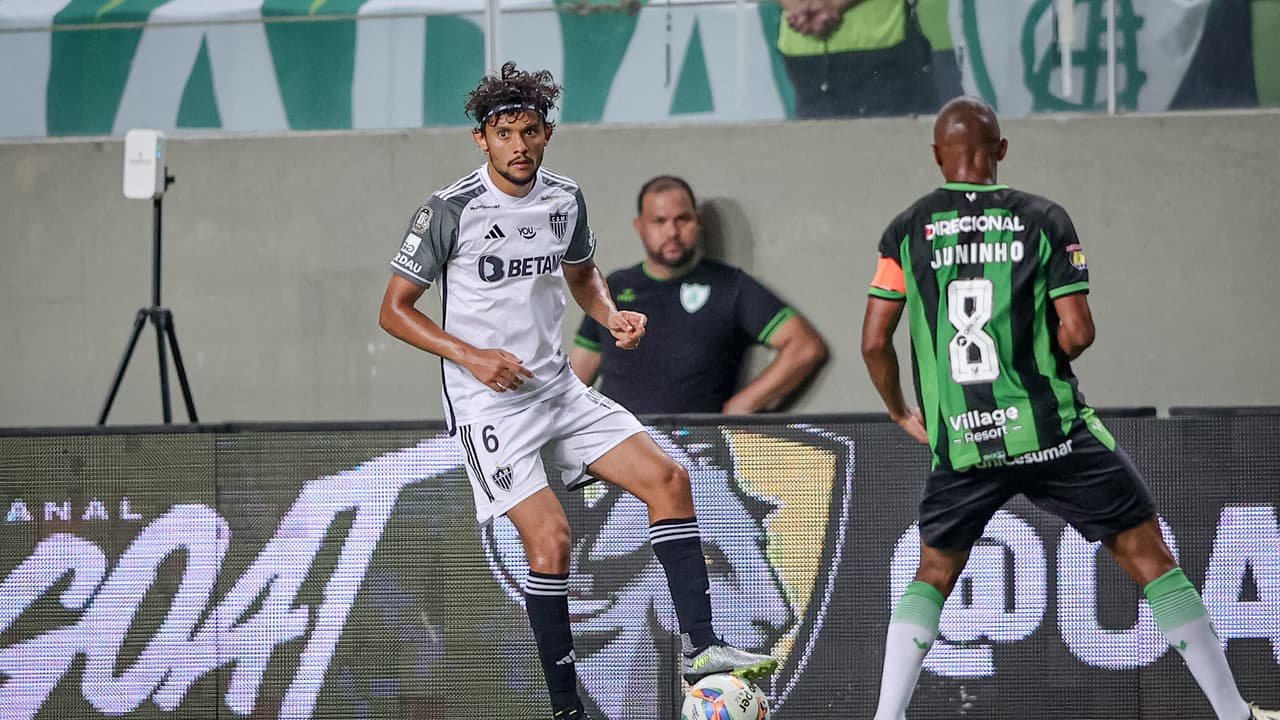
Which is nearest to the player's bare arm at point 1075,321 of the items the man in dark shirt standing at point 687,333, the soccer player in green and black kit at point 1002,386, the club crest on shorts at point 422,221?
the soccer player in green and black kit at point 1002,386

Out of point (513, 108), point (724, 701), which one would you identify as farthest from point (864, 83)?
point (724, 701)

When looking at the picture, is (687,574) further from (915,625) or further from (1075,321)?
(1075,321)

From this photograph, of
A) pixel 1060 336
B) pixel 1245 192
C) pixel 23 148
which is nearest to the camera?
pixel 1060 336

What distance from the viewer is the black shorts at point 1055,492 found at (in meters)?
4.47

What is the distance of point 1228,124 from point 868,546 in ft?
11.7

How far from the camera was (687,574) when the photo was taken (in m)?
4.80

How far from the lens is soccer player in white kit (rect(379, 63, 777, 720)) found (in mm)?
4816

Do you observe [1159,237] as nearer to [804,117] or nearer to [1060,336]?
[804,117]

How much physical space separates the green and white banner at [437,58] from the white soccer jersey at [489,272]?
2782 millimetres

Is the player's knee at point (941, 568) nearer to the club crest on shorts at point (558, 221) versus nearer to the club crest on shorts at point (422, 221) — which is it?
the club crest on shorts at point (558, 221)

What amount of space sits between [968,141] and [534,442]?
1.75m

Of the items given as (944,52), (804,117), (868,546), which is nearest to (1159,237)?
(944,52)

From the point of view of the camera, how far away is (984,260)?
4.49 m

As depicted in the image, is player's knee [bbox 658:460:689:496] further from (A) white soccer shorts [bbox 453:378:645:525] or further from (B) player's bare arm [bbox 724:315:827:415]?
(B) player's bare arm [bbox 724:315:827:415]
